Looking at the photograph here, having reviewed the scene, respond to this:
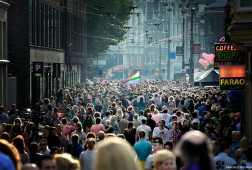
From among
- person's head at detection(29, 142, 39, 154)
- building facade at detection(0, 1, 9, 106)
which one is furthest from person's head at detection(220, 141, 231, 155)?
building facade at detection(0, 1, 9, 106)

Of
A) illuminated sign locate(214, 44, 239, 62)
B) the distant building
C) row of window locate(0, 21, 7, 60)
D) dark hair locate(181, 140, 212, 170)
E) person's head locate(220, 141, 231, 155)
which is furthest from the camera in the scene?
the distant building

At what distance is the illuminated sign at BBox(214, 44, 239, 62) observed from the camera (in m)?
31.8

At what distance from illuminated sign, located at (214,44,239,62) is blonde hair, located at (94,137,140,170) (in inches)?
991

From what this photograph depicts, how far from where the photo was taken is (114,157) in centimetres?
655

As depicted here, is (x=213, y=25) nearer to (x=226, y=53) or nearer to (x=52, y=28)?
(x=52, y=28)

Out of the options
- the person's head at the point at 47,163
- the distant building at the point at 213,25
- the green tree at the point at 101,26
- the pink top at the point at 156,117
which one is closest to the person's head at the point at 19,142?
the person's head at the point at 47,163

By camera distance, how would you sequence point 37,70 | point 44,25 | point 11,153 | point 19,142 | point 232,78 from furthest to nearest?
point 44,25
point 37,70
point 232,78
point 19,142
point 11,153

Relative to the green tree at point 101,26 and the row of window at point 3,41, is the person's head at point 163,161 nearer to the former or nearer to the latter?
the row of window at point 3,41

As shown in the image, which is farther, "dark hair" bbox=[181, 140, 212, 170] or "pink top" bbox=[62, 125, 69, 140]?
"pink top" bbox=[62, 125, 69, 140]

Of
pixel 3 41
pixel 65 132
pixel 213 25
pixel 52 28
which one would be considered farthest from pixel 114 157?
pixel 213 25

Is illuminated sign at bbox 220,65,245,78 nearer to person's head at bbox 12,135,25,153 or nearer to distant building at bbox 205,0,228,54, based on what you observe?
person's head at bbox 12,135,25,153

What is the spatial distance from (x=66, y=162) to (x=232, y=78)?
1840cm

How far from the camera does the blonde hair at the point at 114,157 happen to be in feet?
21.5

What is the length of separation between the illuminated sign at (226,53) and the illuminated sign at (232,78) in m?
3.70
